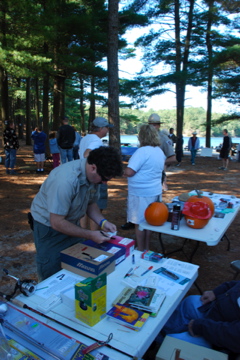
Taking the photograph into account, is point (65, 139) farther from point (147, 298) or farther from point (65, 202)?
point (147, 298)

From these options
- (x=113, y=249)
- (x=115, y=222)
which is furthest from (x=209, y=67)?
(x=113, y=249)

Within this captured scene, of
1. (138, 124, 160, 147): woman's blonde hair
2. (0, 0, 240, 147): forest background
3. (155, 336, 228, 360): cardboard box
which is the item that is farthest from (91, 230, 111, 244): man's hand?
(0, 0, 240, 147): forest background

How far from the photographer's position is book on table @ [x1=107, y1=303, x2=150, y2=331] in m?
1.37

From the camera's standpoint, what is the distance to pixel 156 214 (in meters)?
2.80

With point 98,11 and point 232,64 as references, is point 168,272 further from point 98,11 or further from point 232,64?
point 232,64

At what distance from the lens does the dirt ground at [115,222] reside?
3.24 m

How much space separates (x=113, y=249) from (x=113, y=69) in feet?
21.9

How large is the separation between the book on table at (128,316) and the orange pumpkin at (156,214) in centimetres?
139

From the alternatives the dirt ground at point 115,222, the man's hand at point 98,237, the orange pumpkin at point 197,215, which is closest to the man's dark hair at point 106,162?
the man's hand at point 98,237

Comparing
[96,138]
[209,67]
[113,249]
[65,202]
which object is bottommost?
[113,249]

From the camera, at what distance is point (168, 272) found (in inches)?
74.2

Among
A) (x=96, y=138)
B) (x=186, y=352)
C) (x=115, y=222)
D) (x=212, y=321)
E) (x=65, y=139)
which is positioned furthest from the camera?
(x=65, y=139)

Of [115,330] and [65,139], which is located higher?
[65,139]

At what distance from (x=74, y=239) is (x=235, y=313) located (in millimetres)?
1244
